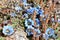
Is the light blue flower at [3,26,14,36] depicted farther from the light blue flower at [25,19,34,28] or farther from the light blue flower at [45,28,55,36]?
the light blue flower at [45,28,55,36]

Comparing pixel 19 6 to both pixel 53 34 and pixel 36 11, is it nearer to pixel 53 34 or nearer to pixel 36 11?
pixel 36 11

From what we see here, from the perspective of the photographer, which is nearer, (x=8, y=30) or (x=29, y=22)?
(x=8, y=30)

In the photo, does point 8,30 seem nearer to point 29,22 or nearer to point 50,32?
point 29,22

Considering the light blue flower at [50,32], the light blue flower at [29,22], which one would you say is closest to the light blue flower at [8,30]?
the light blue flower at [29,22]

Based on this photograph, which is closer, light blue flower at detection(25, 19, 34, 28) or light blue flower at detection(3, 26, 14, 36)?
light blue flower at detection(3, 26, 14, 36)

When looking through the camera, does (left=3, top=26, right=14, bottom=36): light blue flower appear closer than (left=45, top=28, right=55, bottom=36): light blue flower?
Yes

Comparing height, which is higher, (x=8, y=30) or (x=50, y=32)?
(x=8, y=30)

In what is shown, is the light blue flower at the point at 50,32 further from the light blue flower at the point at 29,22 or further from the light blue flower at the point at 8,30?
the light blue flower at the point at 8,30

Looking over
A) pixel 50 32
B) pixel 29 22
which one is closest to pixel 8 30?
pixel 29 22

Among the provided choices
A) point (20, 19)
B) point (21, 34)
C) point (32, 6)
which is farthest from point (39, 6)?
point (21, 34)

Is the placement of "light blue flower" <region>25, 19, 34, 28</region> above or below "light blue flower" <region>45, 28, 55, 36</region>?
above

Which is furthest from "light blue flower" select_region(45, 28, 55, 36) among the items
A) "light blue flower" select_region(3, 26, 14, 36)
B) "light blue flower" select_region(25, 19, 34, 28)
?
"light blue flower" select_region(3, 26, 14, 36)
